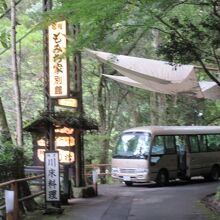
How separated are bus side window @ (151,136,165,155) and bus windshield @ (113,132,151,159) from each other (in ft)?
0.87

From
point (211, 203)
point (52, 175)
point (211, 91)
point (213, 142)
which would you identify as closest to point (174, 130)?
point (213, 142)

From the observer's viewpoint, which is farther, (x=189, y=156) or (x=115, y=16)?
(x=189, y=156)

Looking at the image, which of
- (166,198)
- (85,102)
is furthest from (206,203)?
(85,102)

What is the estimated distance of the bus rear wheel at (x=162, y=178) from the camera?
19750 millimetres

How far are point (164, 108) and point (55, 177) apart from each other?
51.9 feet

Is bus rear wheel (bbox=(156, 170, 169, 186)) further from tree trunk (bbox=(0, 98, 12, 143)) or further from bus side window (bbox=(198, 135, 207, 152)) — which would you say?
tree trunk (bbox=(0, 98, 12, 143))

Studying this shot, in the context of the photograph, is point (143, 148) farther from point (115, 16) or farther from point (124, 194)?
point (115, 16)

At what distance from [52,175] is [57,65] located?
4.25m

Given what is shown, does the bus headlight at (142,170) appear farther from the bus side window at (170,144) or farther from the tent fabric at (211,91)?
the tent fabric at (211,91)

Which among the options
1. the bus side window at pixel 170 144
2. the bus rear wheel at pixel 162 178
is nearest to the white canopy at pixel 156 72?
the bus side window at pixel 170 144

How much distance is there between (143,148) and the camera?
19438 millimetres

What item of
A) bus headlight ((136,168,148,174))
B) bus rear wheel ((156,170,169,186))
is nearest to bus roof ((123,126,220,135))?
bus headlight ((136,168,148,174))

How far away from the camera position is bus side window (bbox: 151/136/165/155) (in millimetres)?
19484

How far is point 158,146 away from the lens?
19797 mm
